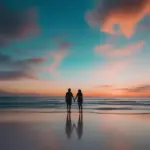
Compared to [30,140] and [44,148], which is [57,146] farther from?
[30,140]

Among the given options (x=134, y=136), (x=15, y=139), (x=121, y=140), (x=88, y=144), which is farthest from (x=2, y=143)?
(x=134, y=136)

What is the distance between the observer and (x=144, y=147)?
28.5 ft

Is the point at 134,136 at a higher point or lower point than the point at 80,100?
lower

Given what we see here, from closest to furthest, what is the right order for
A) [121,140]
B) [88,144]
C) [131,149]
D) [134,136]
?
[131,149], [88,144], [121,140], [134,136]

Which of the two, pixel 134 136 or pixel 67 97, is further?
pixel 67 97

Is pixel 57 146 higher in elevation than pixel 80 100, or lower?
lower

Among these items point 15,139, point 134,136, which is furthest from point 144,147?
point 15,139

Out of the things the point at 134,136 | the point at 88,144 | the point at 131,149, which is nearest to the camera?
the point at 131,149

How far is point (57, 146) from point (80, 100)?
1414 centimetres

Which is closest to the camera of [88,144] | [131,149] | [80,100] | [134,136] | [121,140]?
[131,149]

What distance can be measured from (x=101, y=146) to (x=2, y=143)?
3271 millimetres

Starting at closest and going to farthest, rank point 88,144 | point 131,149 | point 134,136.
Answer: point 131,149
point 88,144
point 134,136

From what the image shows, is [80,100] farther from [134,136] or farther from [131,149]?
[131,149]

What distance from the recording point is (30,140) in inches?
394
